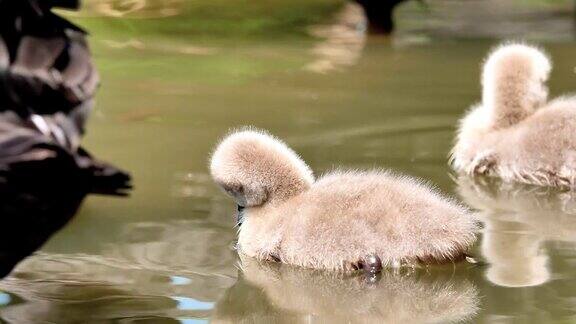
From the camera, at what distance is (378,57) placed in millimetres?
7938

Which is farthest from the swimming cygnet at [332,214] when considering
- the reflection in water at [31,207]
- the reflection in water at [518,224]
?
the reflection in water at [31,207]

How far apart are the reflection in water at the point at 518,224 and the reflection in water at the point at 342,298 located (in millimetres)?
179

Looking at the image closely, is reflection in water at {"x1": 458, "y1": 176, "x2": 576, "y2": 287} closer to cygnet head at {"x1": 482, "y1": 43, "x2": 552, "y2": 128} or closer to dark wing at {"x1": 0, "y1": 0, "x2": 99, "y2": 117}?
cygnet head at {"x1": 482, "y1": 43, "x2": 552, "y2": 128}

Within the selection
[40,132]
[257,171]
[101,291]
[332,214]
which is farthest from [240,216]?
[40,132]

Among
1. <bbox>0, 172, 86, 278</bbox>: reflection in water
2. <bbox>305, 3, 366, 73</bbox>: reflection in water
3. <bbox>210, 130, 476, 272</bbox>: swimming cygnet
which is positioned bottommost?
<bbox>305, 3, 366, 73</bbox>: reflection in water

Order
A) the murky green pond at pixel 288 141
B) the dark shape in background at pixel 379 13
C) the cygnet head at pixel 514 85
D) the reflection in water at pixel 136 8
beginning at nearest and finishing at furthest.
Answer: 1. the murky green pond at pixel 288 141
2. the cygnet head at pixel 514 85
3. the dark shape in background at pixel 379 13
4. the reflection in water at pixel 136 8

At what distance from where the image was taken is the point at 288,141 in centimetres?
544

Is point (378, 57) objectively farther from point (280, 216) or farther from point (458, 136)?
point (280, 216)

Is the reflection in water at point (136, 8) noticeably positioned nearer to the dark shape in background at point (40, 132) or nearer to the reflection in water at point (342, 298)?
the reflection in water at point (342, 298)

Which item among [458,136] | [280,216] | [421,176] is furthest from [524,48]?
[280,216]

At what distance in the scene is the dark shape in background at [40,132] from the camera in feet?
9.37

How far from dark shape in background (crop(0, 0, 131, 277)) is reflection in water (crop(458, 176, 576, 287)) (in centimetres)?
121

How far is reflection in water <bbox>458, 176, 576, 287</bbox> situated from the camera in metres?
3.75

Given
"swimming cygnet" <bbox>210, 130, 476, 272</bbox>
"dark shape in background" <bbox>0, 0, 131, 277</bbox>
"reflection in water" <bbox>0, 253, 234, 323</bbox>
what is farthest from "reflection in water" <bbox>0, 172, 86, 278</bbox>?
"swimming cygnet" <bbox>210, 130, 476, 272</bbox>
